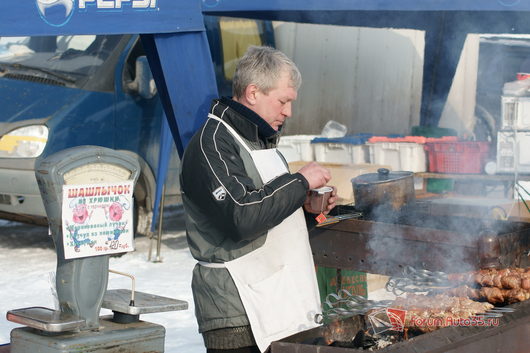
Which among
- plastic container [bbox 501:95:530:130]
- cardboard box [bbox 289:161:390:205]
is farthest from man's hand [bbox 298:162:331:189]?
plastic container [bbox 501:95:530:130]

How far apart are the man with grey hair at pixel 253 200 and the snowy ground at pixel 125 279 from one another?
2345 mm

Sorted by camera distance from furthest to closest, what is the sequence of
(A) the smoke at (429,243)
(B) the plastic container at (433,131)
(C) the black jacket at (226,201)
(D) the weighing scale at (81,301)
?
(B) the plastic container at (433,131) < (A) the smoke at (429,243) < (D) the weighing scale at (81,301) < (C) the black jacket at (226,201)

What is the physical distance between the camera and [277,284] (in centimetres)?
297

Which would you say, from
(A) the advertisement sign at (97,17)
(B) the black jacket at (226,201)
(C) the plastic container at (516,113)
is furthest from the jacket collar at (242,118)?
(C) the plastic container at (516,113)

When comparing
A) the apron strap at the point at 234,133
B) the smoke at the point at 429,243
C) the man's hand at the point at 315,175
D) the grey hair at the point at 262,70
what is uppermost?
the grey hair at the point at 262,70

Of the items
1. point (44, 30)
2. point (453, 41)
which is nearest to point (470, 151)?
point (453, 41)

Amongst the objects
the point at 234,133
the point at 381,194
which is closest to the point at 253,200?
the point at 234,133

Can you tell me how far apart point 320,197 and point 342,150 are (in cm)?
486

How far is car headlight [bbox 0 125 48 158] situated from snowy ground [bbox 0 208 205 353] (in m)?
1.07

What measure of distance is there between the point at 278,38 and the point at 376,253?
21.2 feet

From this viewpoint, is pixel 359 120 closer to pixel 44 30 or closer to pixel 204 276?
pixel 44 30

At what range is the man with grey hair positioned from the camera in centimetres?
276

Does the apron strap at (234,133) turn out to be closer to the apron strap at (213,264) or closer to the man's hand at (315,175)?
the man's hand at (315,175)

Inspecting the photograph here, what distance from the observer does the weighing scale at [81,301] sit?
2967 millimetres
